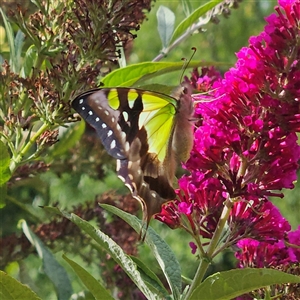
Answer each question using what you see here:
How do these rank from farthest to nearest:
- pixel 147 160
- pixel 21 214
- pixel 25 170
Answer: pixel 21 214, pixel 25 170, pixel 147 160

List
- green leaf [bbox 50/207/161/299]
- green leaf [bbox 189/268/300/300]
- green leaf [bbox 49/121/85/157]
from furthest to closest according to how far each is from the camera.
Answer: green leaf [bbox 49/121/85/157] → green leaf [bbox 50/207/161/299] → green leaf [bbox 189/268/300/300]

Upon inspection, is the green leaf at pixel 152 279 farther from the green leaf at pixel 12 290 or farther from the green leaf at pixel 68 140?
the green leaf at pixel 68 140

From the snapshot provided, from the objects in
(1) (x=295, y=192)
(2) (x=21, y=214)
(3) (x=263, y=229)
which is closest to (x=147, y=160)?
(3) (x=263, y=229)

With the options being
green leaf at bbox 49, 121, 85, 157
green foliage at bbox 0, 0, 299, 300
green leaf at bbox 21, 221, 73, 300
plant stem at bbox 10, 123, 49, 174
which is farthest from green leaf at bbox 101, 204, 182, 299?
green leaf at bbox 49, 121, 85, 157

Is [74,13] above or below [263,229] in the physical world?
above

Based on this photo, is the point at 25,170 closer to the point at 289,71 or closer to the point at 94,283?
the point at 94,283

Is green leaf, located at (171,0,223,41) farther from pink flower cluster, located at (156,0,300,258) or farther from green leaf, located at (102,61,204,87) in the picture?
pink flower cluster, located at (156,0,300,258)

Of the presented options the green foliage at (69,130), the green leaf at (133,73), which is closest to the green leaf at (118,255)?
the green foliage at (69,130)

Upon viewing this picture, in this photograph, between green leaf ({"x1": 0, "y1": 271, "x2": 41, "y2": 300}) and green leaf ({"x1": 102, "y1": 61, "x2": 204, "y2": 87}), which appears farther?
green leaf ({"x1": 102, "y1": 61, "x2": 204, "y2": 87})
